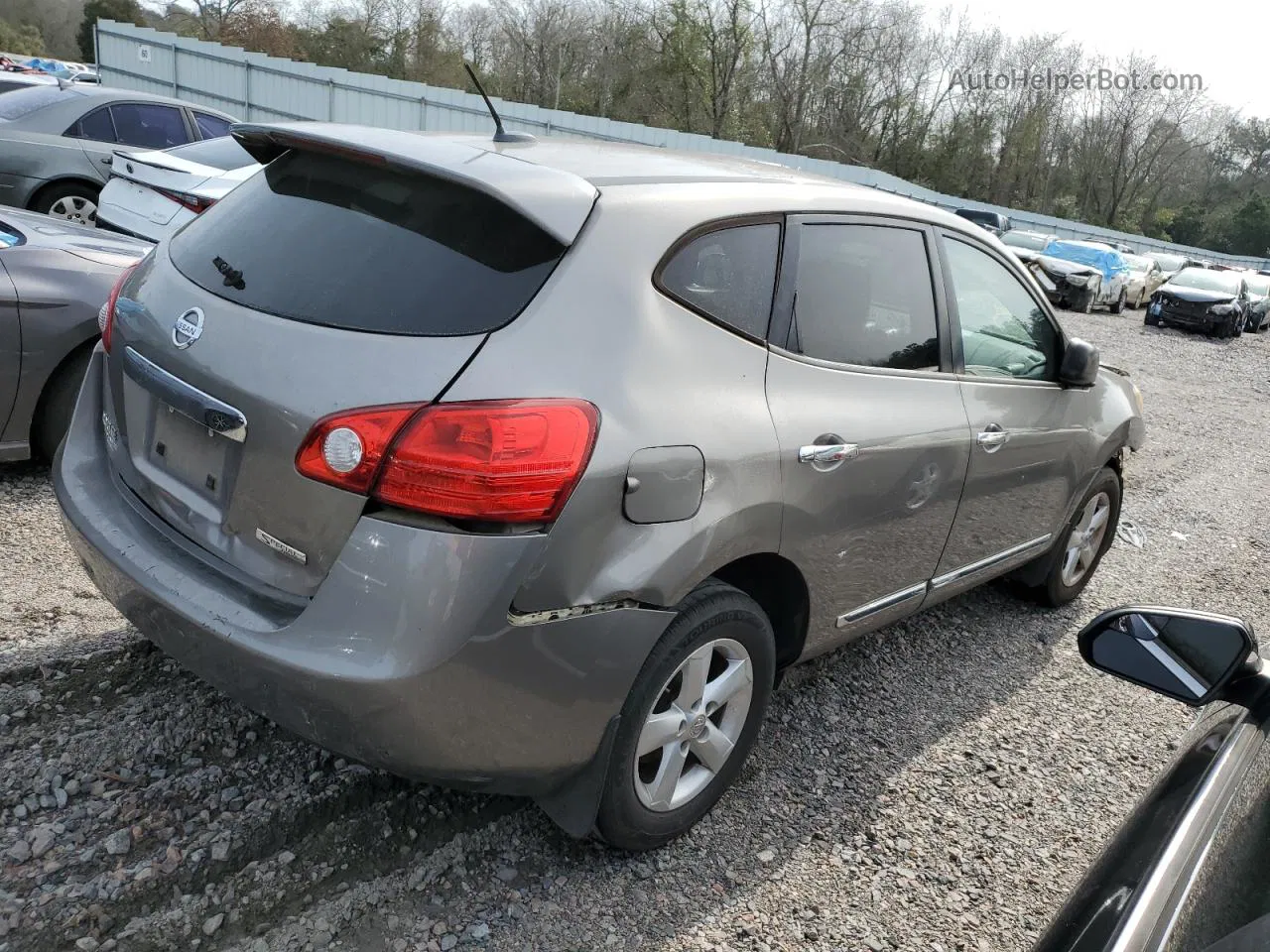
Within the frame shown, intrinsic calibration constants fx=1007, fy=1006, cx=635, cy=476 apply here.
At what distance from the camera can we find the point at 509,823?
9.12 feet

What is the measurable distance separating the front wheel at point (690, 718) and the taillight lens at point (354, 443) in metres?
0.81

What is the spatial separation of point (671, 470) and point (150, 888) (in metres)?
1.57

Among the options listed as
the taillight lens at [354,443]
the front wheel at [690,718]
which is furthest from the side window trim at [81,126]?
the front wheel at [690,718]

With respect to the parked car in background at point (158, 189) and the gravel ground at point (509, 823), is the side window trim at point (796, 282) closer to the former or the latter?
the gravel ground at point (509, 823)

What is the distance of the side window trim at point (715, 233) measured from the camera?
2.43 meters

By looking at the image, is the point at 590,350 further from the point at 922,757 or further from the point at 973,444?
the point at 922,757

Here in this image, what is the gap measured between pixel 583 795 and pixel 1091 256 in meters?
24.8

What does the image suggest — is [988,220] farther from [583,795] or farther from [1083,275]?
[583,795]

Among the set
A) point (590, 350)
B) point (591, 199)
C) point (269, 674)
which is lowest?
point (269, 674)

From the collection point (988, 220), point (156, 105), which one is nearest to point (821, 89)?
point (988, 220)

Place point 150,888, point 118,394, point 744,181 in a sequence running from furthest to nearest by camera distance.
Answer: point 744,181 < point 118,394 < point 150,888

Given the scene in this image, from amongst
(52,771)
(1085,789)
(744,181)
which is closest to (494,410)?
(744,181)

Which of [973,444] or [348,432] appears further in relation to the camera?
[973,444]

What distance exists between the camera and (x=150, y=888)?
7.74 ft
